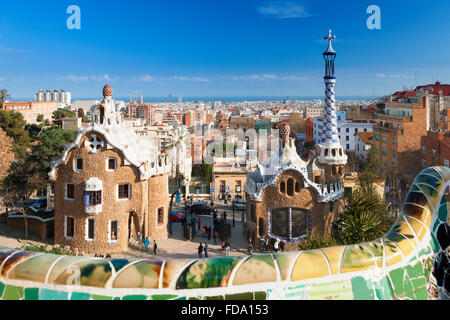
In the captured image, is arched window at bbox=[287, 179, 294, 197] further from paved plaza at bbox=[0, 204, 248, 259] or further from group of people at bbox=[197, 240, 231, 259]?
group of people at bbox=[197, 240, 231, 259]

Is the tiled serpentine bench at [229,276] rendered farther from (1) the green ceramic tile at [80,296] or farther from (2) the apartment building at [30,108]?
(2) the apartment building at [30,108]

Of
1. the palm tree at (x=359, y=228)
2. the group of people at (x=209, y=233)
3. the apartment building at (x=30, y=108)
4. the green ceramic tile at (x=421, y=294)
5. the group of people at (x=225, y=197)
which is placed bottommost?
the group of people at (x=209, y=233)

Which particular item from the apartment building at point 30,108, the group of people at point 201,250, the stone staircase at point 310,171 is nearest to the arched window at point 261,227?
the group of people at point 201,250

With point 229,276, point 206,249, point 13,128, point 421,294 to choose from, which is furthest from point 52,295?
point 13,128

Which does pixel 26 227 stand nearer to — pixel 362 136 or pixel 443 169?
pixel 443 169
